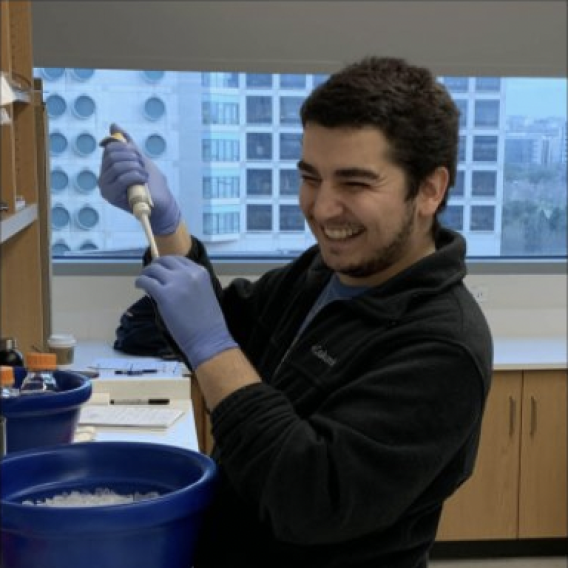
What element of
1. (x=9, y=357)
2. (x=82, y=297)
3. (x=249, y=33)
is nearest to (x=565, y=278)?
(x=249, y=33)

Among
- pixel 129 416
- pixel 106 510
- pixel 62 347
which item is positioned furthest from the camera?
pixel 62 347

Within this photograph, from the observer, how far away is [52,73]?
3.68m

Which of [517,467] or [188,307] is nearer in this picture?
[188,307]

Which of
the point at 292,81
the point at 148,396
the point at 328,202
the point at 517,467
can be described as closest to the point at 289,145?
the point at 292,81

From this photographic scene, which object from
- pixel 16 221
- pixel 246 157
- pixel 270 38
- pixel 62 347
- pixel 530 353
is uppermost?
pixel 270 38

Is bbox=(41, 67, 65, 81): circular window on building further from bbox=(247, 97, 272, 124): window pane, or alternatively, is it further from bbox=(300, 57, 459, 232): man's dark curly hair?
bbox=(300, 57, 459, 232): man's dark curly hair

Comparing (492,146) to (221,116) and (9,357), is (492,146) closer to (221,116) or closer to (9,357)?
(221,116)

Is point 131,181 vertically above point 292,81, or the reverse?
point 292,81

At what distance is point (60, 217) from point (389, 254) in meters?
2.71

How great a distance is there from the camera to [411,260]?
1418mm

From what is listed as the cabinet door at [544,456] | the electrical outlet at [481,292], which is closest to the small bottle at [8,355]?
the cabinet door at [544,456]

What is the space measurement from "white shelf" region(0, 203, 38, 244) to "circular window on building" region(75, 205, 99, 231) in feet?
5.83

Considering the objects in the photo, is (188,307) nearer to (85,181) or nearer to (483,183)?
(85,181)

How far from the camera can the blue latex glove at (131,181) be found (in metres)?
1.62
